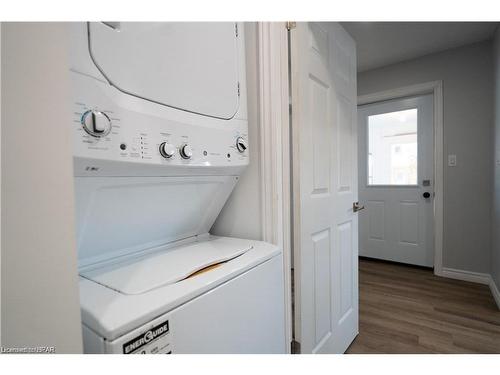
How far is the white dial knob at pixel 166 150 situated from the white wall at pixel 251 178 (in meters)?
0.41

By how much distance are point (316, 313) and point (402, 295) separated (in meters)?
1.54

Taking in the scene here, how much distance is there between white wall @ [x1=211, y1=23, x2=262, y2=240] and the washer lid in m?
0.13

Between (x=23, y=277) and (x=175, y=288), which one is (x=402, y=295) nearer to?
(x=175, y=288)

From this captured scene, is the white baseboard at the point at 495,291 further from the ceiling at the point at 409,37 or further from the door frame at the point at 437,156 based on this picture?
the ceiling at the point at 409,37

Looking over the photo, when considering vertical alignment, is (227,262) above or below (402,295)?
above

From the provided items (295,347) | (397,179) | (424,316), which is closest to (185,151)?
(295,347)

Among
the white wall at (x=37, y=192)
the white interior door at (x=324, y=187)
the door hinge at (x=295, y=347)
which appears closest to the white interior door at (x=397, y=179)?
the white interior door at (x=324, y=187)

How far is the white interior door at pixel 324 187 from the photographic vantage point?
1.20 m

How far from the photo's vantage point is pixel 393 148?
3.11 meters

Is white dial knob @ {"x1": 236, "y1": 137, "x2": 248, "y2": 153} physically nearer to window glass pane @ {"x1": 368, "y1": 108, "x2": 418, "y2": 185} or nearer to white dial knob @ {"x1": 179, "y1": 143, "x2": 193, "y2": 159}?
white dial knob @ {"x1": 179, "y1": 143, "x2": 193, "y2": 159}

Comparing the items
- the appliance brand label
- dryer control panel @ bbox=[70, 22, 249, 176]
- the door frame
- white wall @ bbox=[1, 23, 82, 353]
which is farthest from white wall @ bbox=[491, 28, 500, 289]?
white wall @ bbox=[1, 23, 82, 353]

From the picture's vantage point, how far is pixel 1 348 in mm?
306
